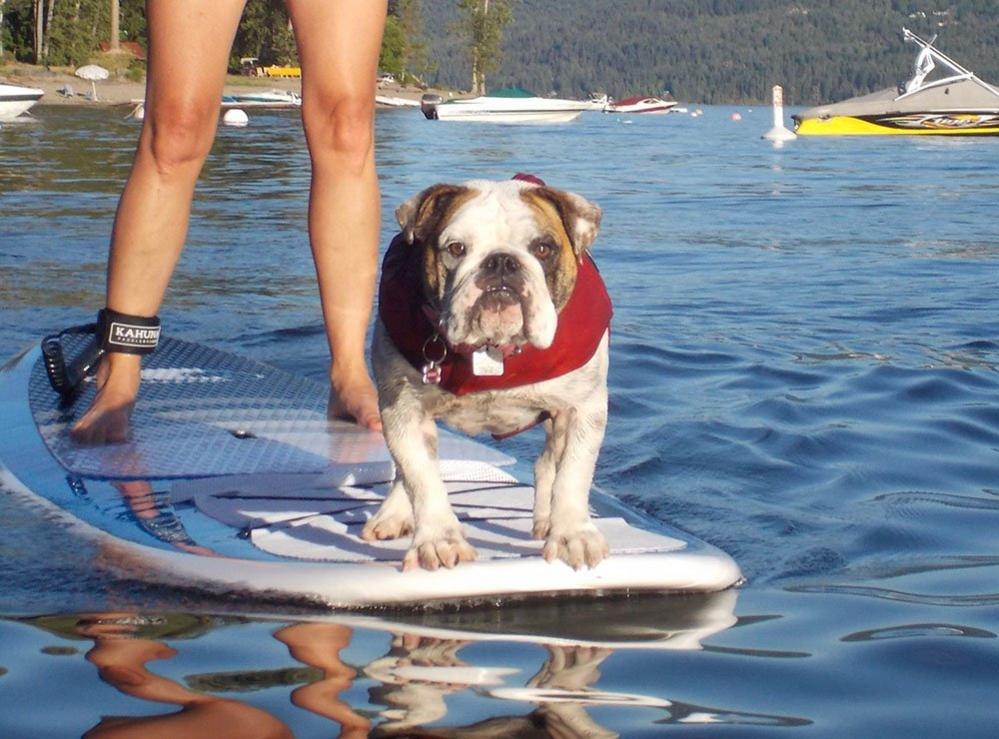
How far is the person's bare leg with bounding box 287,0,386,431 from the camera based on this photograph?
3852 millimetres

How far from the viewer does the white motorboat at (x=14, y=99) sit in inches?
1090

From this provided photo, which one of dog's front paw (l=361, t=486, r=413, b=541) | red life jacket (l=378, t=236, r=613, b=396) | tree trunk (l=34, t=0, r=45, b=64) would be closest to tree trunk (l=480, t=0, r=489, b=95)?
tree trunk (l=34, t=0, r=45, b=64)

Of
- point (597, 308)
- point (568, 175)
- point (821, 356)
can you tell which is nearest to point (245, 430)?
point (597, 308)

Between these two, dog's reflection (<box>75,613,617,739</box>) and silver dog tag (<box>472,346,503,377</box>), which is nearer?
dog's reflection (<box>75,613,617,739</box>)

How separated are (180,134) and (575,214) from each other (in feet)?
4.53

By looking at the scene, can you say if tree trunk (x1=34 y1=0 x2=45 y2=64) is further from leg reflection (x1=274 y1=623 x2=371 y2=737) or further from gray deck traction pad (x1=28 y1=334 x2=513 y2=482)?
leg reflection (x1=274 y1=623 x2=371 y2=737)

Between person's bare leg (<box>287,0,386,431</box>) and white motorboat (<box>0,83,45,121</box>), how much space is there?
25.3 metres

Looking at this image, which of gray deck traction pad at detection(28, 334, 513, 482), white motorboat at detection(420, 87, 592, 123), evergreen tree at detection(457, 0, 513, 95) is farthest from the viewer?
evergreen tree at detection(457, 0, 513, 95)

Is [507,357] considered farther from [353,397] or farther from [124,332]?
[124,332]

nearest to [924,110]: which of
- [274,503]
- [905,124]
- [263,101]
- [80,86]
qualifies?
[905,124]

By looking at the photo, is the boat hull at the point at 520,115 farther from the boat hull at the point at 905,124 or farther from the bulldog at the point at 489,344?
the bulldog at the point at 489,344

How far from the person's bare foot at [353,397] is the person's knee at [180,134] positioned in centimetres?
67

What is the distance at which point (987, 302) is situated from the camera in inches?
276

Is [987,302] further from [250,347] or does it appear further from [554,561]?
[554,561]
